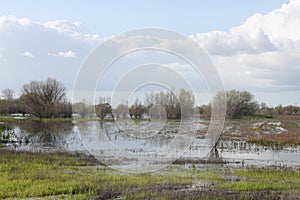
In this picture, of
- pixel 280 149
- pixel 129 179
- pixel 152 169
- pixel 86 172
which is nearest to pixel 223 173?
pixel 152 169

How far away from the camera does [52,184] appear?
11.3 meters

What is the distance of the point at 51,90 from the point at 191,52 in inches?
2733

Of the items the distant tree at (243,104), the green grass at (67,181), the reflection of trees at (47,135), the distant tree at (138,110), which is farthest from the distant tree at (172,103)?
the distant tree at (243,104)

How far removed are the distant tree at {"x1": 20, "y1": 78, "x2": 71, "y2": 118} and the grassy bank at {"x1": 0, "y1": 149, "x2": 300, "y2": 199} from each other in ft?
205

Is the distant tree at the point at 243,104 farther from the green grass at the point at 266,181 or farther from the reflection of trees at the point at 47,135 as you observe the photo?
the green grass at the point at 266,181

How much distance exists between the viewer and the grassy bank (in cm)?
1030

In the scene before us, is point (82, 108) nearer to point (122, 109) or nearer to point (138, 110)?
point (122, 109)

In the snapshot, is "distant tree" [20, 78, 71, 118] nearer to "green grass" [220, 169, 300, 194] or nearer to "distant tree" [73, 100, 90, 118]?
"distant tree" [73, 100, 90, 118]

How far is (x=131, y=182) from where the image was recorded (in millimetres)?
12047

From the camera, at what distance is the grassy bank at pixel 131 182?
10.3m

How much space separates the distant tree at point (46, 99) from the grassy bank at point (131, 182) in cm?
6244

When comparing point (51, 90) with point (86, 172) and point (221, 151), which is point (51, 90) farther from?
point (86, 172)

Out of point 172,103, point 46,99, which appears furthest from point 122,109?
point 46,99

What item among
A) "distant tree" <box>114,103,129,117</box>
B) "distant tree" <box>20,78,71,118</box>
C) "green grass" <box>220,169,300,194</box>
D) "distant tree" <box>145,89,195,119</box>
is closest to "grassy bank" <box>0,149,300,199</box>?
"green grass" <box>220,169,300,194</box>
